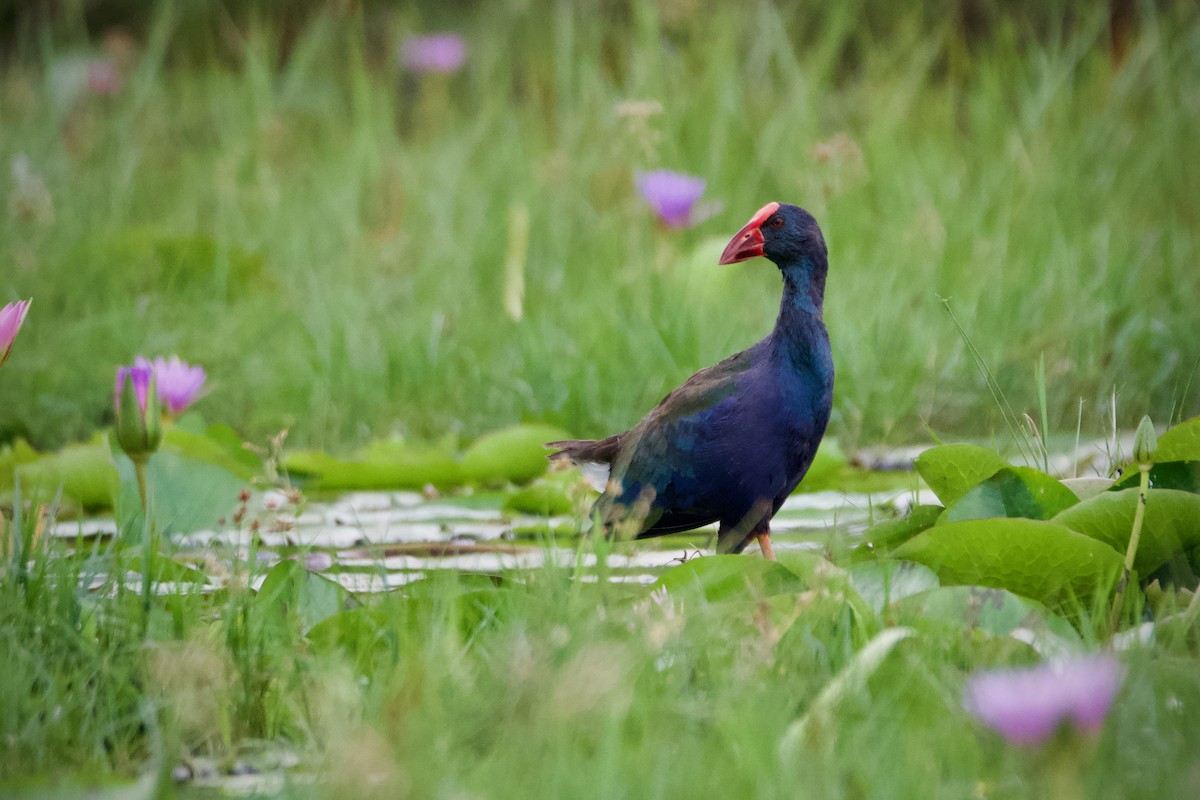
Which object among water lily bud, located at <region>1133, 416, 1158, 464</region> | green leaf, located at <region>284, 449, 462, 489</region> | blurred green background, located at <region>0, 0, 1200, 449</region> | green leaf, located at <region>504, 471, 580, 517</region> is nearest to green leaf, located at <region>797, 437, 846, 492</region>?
blurred green background, located at <region>0, 0, 1200, 449</region>

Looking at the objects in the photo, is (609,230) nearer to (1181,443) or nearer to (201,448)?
(201,448)

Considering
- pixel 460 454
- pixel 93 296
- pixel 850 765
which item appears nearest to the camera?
pixel 850 765

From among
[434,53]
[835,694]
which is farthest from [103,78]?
[835,694]

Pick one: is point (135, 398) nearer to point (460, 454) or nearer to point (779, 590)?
point (779, 590)

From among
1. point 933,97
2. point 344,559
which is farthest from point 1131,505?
point 933,97

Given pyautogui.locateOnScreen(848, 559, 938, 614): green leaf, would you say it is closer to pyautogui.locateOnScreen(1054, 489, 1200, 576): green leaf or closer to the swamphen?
pyautogui.locateOnScreen(1054, 489, 1200, 576): green leaf

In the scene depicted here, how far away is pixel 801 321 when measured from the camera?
254cm

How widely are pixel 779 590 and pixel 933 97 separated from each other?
4.97 metres

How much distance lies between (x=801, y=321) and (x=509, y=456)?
0.96 metres

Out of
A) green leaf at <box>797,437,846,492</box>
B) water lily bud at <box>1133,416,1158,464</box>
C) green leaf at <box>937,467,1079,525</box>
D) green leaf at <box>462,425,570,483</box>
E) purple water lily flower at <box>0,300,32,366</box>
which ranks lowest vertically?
green leaf at <box>937,467,1079,525</box>

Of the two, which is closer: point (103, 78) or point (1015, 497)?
point (1015, 497)

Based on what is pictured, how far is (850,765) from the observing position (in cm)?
157

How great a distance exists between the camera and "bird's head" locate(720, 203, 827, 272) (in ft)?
8.66

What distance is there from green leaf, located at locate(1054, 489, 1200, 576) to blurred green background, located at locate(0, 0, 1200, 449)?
575 mm
